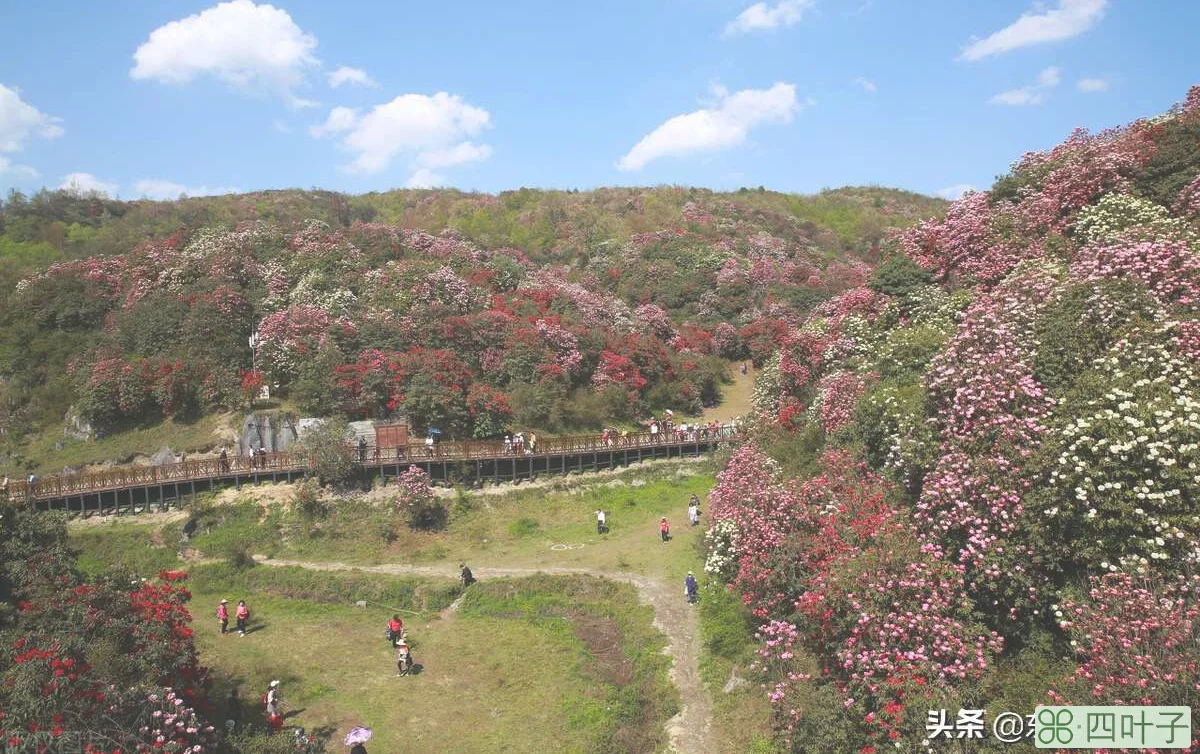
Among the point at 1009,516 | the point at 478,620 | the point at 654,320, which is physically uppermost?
the point at 654,320

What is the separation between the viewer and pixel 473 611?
22688 millimetres

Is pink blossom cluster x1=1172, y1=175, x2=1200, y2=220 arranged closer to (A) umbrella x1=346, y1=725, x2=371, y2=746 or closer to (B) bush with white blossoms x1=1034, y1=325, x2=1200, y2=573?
(B) bush with white blossoms x1=1034, y1=325, x2=1200, y2=573

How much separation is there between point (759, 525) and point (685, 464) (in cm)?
2014

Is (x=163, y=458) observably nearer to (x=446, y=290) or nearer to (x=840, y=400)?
(x=446, y=290)

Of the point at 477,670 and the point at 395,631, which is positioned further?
the point at 395,631

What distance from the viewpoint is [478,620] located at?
72.7ft

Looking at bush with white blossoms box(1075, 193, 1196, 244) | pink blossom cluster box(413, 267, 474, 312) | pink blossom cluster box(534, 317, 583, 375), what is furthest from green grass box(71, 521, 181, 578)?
bush with white blossoms box(1075, 193, 1196, 244)

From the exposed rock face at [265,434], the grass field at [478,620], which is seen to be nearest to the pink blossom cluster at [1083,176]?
the grass field at [478,620]

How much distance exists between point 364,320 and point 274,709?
27096 mm

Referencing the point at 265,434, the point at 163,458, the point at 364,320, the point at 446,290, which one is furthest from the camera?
the point at 446,290

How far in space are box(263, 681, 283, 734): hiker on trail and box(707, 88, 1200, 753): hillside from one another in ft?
36.0

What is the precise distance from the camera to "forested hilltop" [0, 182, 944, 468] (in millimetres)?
36219

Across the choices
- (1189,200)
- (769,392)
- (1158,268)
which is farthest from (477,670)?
(1189,200)

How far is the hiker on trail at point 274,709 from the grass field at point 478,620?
54 cm
